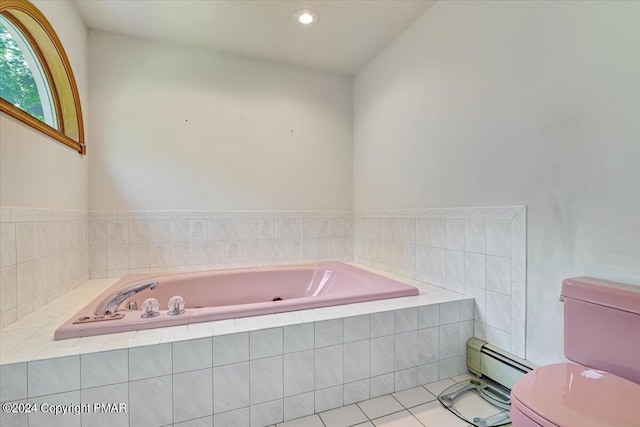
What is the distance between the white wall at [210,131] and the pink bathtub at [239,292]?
2.05 ft

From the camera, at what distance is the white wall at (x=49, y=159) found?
1.44 metres

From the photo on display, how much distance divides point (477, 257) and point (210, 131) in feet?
7.49

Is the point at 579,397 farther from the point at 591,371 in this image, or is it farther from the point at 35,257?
the point at 35,257

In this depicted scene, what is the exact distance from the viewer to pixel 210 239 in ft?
8.70

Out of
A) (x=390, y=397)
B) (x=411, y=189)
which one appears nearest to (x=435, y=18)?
(x=411, y=189)

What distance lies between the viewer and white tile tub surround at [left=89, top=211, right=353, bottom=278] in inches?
95.1

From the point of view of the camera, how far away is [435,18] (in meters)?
2.15

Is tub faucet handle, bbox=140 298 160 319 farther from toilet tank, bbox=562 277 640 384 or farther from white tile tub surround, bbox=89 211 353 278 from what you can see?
toilet tank, bbox=562 277 640 384

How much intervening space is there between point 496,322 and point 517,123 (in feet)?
3.63

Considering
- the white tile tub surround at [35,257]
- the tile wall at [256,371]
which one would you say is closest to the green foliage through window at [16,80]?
the white tile tub surround at [35,257]

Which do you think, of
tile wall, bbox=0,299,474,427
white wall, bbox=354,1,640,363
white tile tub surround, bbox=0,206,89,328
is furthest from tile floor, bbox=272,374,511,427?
white tile tub surround, bbox=0,206,89,328

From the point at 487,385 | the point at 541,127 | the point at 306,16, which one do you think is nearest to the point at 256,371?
the point at 487,385

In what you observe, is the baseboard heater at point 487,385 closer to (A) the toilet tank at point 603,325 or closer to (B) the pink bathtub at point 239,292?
(A) the toilet tank at point 603,325

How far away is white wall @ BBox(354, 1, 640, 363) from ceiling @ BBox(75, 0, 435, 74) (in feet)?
1.04
